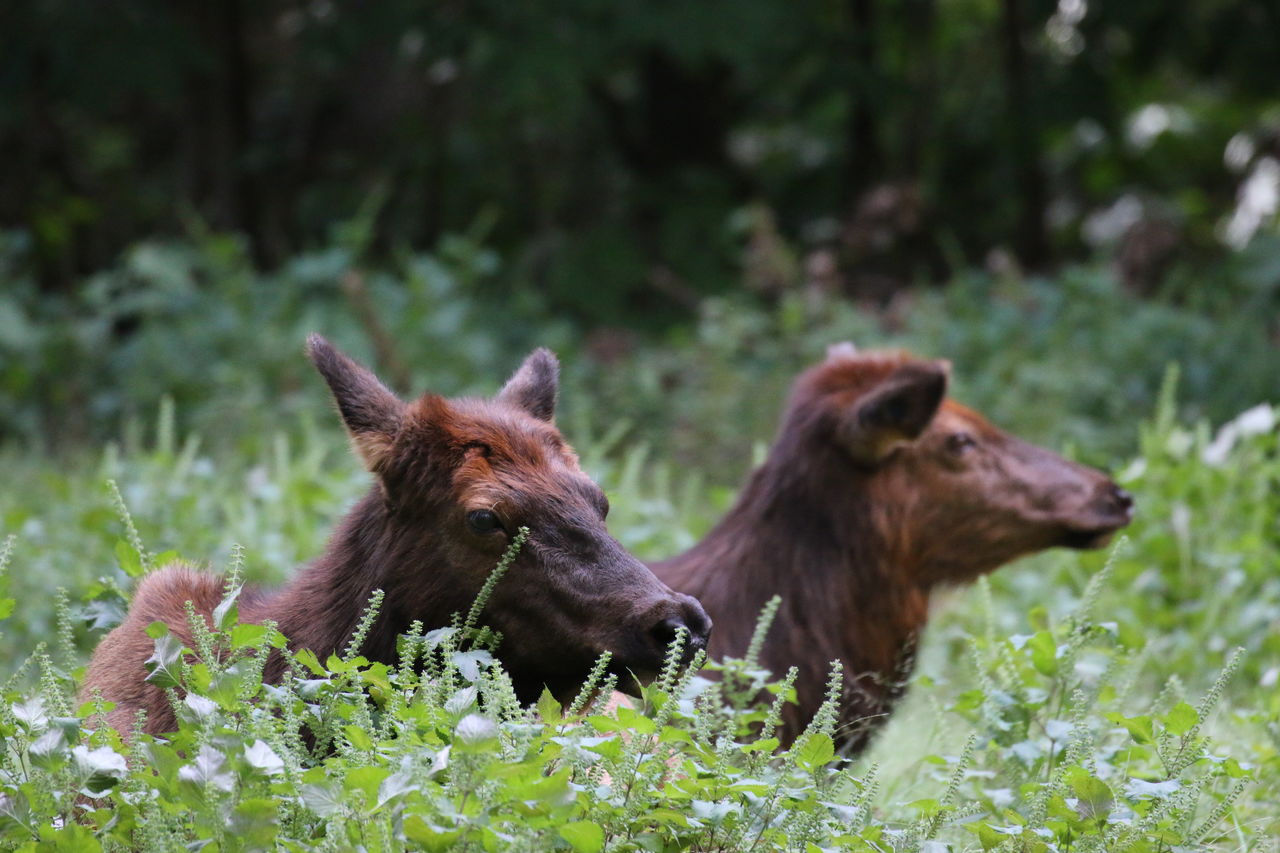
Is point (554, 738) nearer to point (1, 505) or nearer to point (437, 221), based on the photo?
point (1, 505)

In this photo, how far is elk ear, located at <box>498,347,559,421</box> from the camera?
3.80 meters

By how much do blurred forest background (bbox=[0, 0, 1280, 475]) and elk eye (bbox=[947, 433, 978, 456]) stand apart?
3.45 m

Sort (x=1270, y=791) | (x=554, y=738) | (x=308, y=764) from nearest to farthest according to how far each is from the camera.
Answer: (x=554, y=738) → (x=308, y=764) → (x=1270, y=791)

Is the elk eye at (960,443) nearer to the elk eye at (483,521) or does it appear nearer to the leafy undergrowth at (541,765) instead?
the leafy undergrowth at (541,765)

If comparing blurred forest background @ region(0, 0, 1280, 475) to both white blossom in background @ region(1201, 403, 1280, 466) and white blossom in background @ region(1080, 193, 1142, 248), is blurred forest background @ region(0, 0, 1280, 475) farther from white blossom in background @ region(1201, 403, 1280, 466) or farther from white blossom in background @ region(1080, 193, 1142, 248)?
white blossom in background @ region(1201, 403, 1280, 466)

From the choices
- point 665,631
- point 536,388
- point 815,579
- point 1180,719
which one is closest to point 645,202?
point 815,579

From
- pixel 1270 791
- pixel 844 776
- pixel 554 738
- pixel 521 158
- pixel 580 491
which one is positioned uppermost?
pixel 521 158

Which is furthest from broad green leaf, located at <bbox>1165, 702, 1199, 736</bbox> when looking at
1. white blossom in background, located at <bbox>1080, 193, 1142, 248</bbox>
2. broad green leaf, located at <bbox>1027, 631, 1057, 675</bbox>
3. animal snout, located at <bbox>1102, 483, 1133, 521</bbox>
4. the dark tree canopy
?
white blossom in background, located at <bbox>1080, 193, 1142, 248</bbox>

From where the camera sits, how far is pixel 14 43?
10.6 m

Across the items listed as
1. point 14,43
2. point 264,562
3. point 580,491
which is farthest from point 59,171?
point 580,491

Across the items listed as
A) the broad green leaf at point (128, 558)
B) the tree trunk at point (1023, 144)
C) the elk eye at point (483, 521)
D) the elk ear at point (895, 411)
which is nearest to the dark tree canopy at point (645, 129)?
the tree trunk at point (1023, 144)

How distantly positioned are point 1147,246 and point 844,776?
8.95m

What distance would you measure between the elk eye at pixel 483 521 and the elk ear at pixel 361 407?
0.88 feet

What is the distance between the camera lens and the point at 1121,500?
5.08 m
